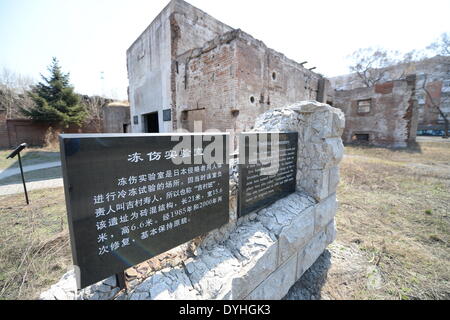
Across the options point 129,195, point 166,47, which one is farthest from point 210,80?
point 129,195

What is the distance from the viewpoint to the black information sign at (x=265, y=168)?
1913mm

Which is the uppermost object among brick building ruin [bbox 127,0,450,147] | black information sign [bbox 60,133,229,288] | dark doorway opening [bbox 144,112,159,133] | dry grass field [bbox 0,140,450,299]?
brick building ruin [bbox 127,0,450,147]

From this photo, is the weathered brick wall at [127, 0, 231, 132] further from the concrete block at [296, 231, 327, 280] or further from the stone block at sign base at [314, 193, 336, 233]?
the concrete block at [296, 231, 327, 280]

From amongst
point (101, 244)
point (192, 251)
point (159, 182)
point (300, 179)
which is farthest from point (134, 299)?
point (300, 179)

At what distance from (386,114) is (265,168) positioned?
52.9 feet

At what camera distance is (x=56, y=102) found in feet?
48.1

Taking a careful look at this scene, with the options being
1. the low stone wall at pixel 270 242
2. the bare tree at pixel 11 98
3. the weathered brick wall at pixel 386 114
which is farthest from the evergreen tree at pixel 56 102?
the weathered brick wall at pixel 386 114

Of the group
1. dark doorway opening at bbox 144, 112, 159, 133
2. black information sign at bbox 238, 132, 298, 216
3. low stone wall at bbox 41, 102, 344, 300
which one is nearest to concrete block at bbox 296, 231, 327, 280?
low stone wall at bbox 41, 102, 344, 300

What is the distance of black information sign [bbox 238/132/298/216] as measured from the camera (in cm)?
191

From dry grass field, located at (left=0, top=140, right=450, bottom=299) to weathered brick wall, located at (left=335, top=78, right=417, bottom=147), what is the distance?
1036 cm

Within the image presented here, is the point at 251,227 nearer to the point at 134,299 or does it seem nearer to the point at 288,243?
the point at 288,243

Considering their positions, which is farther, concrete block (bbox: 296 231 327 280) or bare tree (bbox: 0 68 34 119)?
bare tree (bbox: 0 68 34 119)

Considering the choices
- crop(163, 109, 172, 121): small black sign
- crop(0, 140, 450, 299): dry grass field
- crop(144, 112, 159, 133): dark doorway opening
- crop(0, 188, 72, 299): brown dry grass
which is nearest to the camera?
crop(0, 188, 72, 299): brown dry grass

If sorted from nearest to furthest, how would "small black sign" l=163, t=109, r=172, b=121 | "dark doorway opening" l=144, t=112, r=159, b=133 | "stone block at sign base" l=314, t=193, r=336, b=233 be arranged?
"stone block at sign base" l=314, t=193, r=336, b=233 → "small black sign" l=163, t=109, r=172, b=121 → "dark doorway opening" l=144, t=112, r=159, b=133
